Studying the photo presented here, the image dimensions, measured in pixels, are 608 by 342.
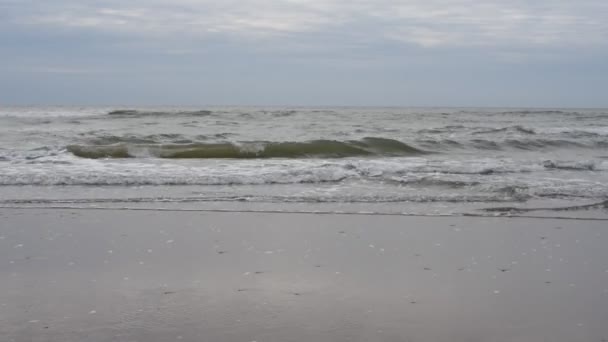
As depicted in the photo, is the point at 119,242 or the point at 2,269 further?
the point at 119,242

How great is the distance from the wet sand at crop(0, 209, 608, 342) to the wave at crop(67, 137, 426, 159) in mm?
7346

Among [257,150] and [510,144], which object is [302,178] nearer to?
[257,150]

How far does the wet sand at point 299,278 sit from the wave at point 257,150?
7346 mm

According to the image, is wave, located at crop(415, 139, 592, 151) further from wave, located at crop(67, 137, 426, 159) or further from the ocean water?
wave, located at crop(67, 137, 426, 159)

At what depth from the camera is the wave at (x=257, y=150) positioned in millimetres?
13824

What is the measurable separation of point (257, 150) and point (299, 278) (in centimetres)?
1035

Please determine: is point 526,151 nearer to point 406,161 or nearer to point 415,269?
point 406,161

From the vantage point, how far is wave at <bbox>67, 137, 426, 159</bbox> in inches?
544

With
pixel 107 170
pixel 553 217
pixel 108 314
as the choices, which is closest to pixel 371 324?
pixel 108 314

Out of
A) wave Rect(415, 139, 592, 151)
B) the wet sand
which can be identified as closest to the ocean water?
wave Rect(415, 139, 592, 151)

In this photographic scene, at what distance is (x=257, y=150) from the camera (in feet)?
47.9

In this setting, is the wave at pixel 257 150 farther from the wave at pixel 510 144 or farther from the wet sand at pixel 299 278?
the wet sand at pixel 299 278

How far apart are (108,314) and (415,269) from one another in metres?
2.30

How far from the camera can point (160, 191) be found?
830 cm
